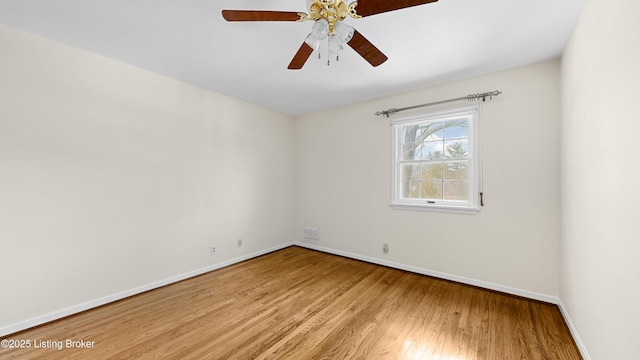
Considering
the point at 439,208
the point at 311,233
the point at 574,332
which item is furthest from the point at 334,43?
the point at 311,233

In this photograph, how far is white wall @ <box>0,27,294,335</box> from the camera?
1.99 metres

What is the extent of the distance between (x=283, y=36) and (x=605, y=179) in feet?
7.86

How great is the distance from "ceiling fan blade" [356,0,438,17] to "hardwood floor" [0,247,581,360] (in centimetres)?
224

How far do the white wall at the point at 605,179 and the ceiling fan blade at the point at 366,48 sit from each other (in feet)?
3.99

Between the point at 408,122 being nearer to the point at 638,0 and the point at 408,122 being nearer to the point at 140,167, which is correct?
the point at 638,0

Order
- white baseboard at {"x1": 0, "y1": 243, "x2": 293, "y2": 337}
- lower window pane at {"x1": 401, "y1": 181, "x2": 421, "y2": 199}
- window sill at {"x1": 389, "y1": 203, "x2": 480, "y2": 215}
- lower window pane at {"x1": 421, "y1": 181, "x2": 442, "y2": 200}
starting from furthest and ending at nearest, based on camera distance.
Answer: lower window pane at {"x1": 401, "y1": 181, "x2": 421, "y2": 199} → lower window pane at {"x1": 421, "y1": 181, "x2": 442, "y2": 200} → window sill at {"x1": 389, "y1": 203, "x2": 480, "y2": 215} → white baseboard at {"x1": 0, "y1": 243, "x2": 293, "y2": 337}

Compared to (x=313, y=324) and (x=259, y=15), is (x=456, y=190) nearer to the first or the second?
(x=313, y=324)

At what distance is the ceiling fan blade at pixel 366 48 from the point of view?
5.41ft

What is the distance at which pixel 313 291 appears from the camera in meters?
2.71

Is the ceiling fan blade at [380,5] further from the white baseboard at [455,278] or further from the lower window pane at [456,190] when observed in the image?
the white baseboard at [455,278]

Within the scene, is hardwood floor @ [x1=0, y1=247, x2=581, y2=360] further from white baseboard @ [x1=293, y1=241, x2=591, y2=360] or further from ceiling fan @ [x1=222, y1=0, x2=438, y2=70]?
ceiling fan @ [x1=222, y1=0, x2=438, y2=70]

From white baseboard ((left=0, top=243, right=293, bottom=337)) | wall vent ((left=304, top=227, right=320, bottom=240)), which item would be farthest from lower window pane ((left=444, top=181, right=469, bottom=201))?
white baseboard ((left=0, top=243, right=293, bottom=337))

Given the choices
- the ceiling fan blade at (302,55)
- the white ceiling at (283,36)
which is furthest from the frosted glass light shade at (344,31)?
the white ceiling at (283,36)

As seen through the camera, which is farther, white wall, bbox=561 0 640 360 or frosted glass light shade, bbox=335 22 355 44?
frosted glass light shade, bbox=335 22 355 44
